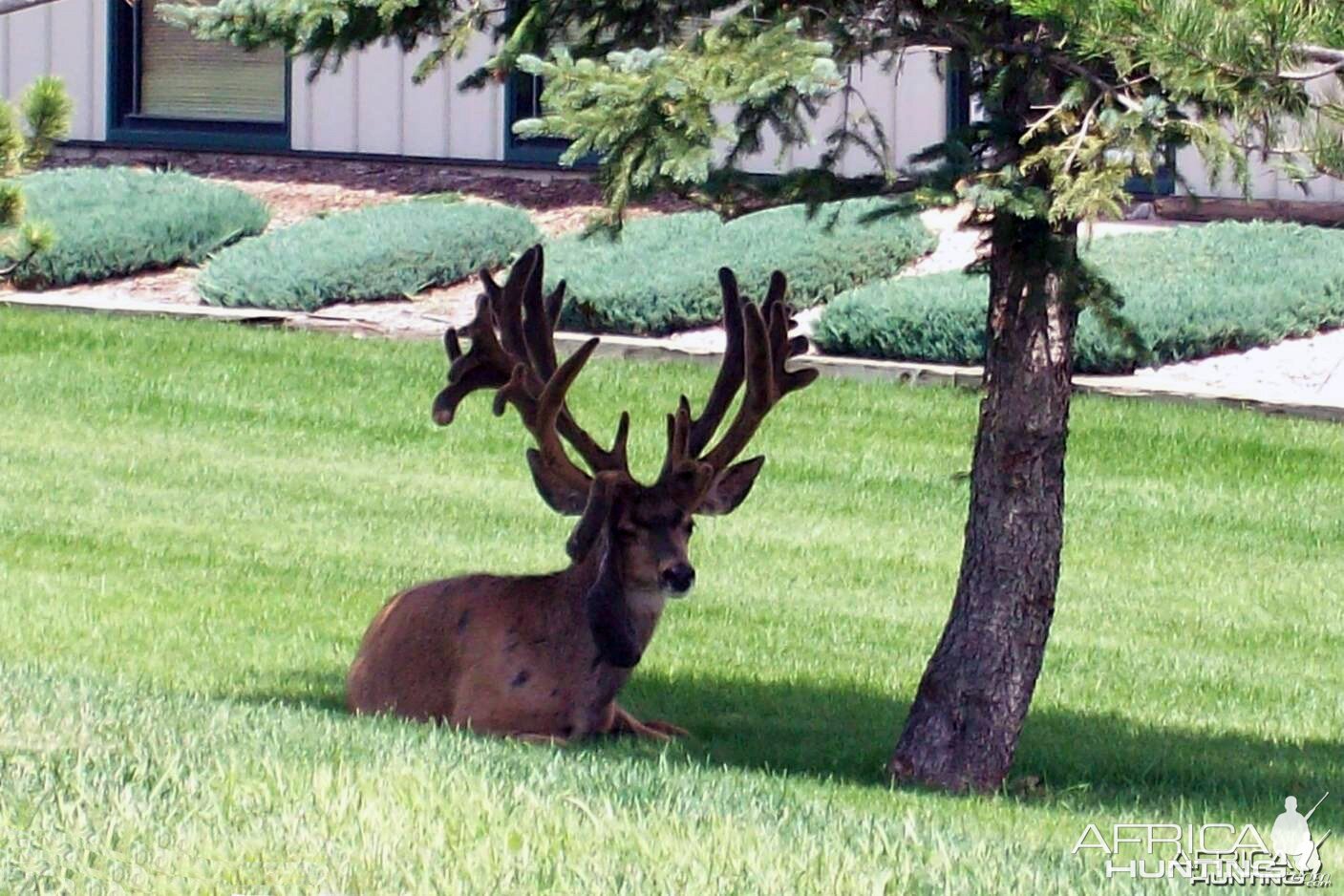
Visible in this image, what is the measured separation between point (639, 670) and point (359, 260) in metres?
9.45

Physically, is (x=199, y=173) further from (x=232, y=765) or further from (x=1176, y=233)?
(x=232, y=765)

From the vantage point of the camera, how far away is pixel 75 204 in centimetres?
2073

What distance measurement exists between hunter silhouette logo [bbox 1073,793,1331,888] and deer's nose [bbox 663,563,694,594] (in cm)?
169

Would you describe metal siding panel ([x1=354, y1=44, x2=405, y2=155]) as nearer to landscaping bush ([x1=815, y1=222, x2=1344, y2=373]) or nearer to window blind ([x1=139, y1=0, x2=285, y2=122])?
window blind ([x1=139, y1=0, x2=285, y2=122])

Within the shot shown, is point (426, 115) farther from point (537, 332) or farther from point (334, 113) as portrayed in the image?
point (537, 332)

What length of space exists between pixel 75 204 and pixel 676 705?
42.1 feet

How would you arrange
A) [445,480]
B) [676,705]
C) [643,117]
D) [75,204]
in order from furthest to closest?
[75,204]
[445,480]
[676,705]
[643,117]

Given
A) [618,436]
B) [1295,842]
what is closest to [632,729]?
[618,436]

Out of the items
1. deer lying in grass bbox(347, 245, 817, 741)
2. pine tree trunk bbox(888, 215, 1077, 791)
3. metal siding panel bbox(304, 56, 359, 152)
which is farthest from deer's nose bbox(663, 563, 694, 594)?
metal siding panel bbox(304, 56, 359, 152)

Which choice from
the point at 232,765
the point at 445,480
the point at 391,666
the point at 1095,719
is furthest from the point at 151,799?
the point at 445,480

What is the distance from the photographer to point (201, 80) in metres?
23.9

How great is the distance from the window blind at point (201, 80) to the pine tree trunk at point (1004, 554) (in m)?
16.3

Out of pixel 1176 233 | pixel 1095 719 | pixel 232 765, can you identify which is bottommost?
pixel 1095 719

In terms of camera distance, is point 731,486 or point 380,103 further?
point 380,103
